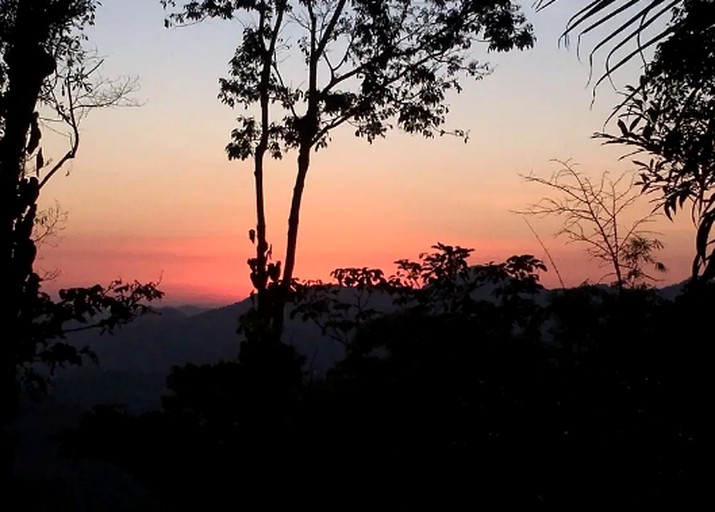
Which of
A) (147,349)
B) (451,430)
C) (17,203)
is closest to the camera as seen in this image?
(451,430)

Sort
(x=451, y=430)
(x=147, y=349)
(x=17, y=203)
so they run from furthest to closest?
(x=147, y=349)
(x=17, y=203)
(x=451, y=430)

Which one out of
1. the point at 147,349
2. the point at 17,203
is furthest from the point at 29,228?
the point at 147,349

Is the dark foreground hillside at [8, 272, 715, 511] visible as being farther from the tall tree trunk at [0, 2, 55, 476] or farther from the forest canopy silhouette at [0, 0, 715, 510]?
the tall tree trunk at [0, 2, 55, 476]

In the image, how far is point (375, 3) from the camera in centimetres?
1767

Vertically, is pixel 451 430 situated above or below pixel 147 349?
below

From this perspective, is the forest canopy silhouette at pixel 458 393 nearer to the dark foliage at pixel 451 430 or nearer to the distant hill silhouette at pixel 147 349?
the dark foliage at pixel 451 430

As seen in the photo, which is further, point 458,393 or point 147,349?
point 147,349

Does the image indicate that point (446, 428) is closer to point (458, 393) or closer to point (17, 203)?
point (458, 393)

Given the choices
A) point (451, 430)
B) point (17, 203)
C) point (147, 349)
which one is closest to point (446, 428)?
point (451, 430)

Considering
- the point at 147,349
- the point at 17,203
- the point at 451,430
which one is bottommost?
the point at 451,430

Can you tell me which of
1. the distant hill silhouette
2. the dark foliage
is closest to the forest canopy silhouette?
the dark foliage

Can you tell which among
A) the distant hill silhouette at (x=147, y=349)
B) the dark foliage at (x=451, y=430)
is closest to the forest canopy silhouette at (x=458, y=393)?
Result: the dark foliage at (x=451, y=430)

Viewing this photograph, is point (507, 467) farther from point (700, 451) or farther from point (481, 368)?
point (481, 368)

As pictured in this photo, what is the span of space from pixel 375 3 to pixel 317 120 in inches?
104
